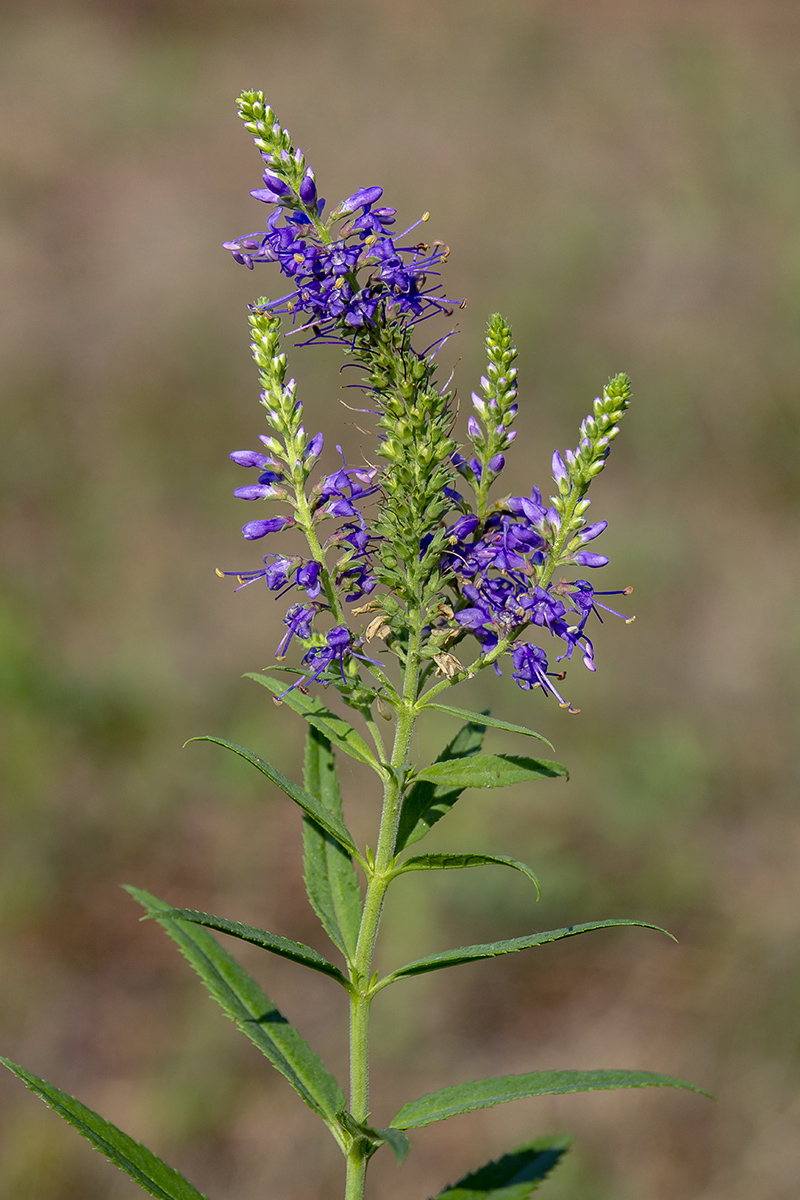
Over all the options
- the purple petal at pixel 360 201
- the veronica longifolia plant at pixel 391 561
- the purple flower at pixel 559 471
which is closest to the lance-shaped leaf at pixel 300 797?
the veronica longifolia plant at pixel 391 561

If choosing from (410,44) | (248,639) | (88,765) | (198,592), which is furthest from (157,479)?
(410,44)

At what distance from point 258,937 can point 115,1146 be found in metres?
0.69

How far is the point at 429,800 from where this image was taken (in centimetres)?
273

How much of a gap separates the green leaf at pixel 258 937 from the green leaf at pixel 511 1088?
16.2 inches

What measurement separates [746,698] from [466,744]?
299 inches

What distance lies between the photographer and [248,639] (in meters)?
10.1

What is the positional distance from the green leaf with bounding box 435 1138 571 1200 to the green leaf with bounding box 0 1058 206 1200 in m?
0.79

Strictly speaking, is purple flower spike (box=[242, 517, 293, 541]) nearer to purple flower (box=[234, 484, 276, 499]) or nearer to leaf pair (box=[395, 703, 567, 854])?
purple flower (box=[234, 484, 276, 499])

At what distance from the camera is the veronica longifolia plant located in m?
2.35

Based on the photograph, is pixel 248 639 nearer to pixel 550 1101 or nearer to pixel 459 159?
pixel 550 1101

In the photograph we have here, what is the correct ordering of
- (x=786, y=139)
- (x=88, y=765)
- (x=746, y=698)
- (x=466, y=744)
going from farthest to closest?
(x=786, y=139) < (x=746, y=698) < (x=88, y=765) < (x=466, y=744)

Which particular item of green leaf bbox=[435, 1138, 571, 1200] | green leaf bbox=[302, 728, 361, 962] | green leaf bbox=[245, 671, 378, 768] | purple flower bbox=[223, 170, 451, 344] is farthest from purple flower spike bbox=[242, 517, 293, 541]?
green leaf bbox=[435, 1138, 571, 1200]

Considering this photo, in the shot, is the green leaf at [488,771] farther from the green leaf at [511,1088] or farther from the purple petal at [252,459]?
the purple petal at [252,459]

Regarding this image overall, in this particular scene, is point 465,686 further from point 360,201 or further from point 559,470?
point 360,201
